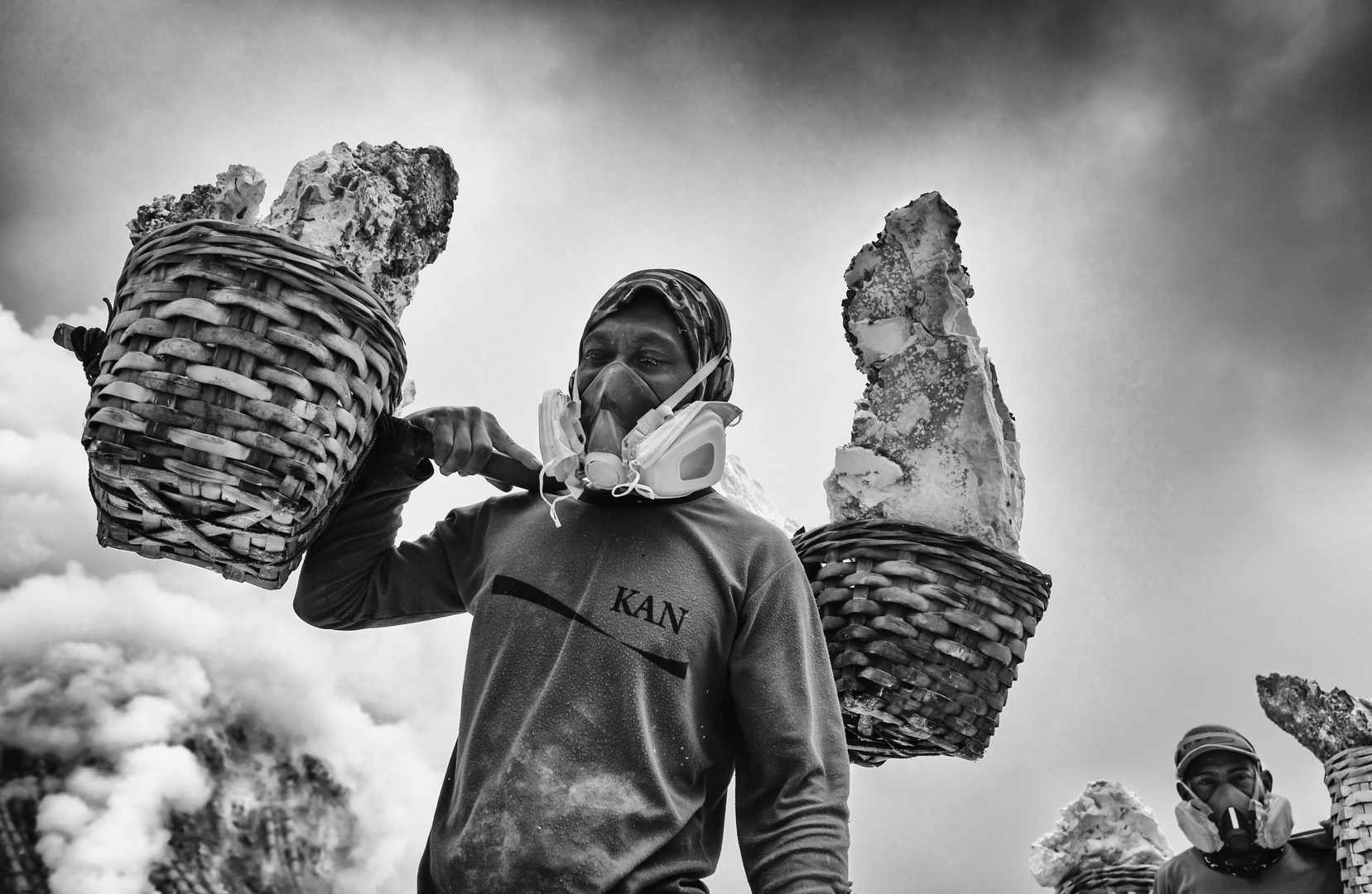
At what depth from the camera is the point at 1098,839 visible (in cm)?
471

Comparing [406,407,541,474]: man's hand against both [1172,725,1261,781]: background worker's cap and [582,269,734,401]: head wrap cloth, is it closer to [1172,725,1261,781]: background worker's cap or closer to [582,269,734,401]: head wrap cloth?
[582,269,734,401]: head wrap cloth

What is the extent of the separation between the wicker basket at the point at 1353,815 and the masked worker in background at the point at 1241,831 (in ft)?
0.29

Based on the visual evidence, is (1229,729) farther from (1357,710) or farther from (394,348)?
(394,348)

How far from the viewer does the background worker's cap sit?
10.9 feet

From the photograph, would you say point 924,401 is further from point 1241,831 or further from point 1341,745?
point 1341,745

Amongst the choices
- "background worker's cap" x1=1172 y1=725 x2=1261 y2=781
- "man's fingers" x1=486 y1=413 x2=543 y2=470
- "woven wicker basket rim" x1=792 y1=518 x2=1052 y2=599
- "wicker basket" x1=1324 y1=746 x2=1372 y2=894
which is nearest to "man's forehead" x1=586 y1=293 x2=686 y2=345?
"man's fingers" x1=486 y1=413 x2=543 y2=470

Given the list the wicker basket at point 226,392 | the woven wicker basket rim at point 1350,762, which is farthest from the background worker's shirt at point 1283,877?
the wicker basket at point 226,392

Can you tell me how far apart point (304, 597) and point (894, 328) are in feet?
4.56

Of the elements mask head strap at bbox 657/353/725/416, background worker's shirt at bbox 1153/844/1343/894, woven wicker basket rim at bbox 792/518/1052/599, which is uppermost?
background worker's shirt at bbox 1153/844/1343/894

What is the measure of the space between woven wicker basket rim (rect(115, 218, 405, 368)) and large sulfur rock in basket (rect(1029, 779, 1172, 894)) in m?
4.11

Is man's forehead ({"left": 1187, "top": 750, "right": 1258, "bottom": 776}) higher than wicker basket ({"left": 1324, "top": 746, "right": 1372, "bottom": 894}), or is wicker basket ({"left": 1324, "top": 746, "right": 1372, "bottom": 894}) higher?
man's forehead ({"left": 1187, "top": 750, "right": 1258, "bottom": 776})

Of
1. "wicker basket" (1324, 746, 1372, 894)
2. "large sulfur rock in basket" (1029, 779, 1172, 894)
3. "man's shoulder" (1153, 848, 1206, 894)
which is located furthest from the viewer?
"large sulfur rock in basket" (1029, 779, 1172, 894)

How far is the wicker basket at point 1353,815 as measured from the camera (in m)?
3.02

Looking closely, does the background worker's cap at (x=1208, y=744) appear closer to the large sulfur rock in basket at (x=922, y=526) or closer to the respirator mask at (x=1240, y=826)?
the respirator mask at (x=1240, y=826)
